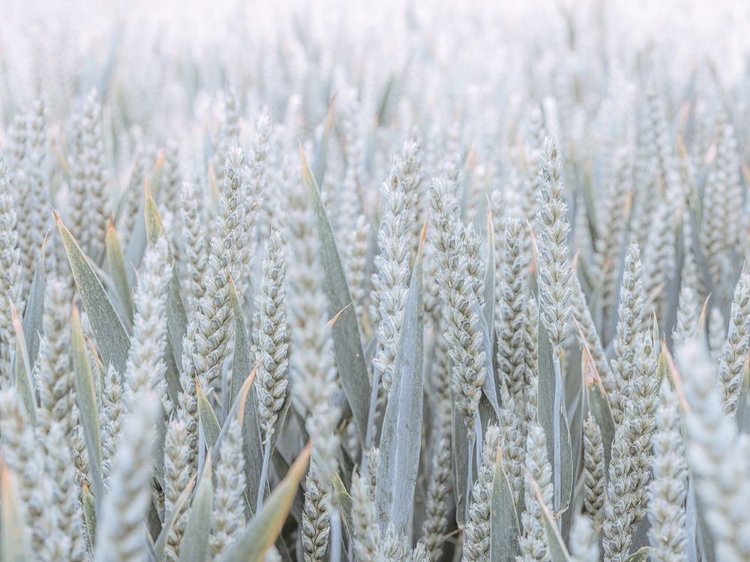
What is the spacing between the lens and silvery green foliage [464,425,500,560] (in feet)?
2.29

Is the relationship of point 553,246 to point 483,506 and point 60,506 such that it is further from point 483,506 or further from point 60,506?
point 60,506

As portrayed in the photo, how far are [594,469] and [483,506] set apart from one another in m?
0.14

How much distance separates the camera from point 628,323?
756mm

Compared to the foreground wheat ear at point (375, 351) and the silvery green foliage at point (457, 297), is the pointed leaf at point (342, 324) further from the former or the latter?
the silvery green foliage at point (457, 297)

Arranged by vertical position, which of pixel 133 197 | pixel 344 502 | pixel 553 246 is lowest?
pixel 344 502

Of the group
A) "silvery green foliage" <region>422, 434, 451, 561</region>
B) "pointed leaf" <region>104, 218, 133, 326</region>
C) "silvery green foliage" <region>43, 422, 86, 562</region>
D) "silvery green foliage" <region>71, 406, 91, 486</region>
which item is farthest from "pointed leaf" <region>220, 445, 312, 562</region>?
"pointed leaf" <region>104, 218, 133, 326</region>

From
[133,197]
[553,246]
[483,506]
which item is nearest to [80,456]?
[483,506]

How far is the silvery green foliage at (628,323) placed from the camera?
74cm

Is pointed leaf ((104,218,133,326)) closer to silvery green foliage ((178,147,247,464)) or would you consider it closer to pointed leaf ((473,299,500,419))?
silvery green foliage ((178,147,247,464))

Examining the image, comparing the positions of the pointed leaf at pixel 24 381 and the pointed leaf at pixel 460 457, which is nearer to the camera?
the pointed leaf at pixel 24 381

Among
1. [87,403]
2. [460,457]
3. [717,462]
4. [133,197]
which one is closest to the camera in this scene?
[717,462]

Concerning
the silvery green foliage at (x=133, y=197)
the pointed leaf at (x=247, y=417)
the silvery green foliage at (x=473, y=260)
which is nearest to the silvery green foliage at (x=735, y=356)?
the silvery green foliage at (x=473, y=260)

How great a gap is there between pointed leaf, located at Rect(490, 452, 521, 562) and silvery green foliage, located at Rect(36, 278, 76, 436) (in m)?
0.37

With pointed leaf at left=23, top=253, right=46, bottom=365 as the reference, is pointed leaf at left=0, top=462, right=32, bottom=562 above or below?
below
